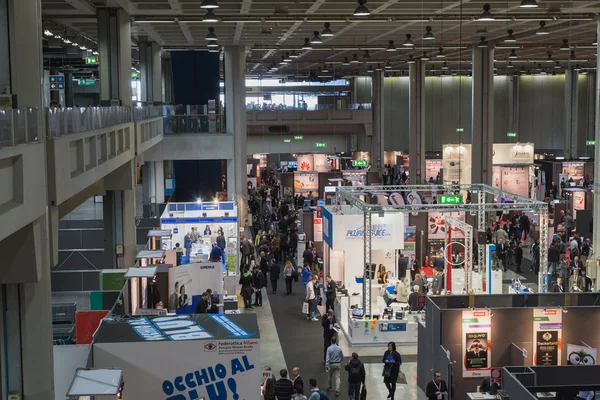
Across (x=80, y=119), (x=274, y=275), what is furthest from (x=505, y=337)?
(x=274, y=275)

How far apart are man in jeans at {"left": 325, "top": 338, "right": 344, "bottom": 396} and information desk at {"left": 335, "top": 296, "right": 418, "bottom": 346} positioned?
3.20 metres

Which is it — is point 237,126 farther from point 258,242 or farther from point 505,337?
point 505,337

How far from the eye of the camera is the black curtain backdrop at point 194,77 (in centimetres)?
3616

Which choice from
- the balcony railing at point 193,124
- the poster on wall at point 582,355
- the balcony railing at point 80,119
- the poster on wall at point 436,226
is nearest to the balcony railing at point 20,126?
the balcony railing at point 80,119

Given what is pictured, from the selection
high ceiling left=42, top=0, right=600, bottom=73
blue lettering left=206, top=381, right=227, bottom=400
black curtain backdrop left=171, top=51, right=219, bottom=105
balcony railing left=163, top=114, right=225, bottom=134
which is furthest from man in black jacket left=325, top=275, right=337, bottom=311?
black curtain backdrop left=171, top=51, right=219, bottom=105

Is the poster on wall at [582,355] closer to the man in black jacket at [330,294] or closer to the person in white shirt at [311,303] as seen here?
the man in black jacket at [330,294]

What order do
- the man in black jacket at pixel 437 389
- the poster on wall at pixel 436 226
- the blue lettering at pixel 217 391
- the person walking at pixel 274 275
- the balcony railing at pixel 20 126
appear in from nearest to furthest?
the balcony railing at pixel 20 126 < the blue lettering at pixel 217 391 < the man in black jacket at pixel 437 389 < the person walking at pixel 274 275 < the poster on wall at pixel 436 226

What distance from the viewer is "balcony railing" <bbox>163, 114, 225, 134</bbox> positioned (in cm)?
3275

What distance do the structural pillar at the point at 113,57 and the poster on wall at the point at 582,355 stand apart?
37.2 ft

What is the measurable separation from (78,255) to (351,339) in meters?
8.19

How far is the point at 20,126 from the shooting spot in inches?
314

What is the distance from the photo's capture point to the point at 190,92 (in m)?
36.2

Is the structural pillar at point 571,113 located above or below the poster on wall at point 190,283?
above

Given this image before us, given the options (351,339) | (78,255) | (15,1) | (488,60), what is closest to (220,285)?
(351,339)
